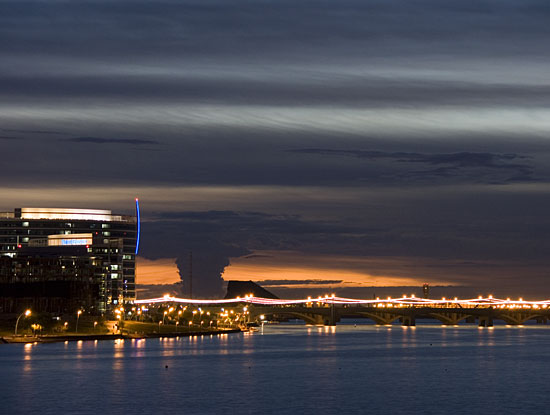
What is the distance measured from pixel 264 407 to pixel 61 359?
71.8 m

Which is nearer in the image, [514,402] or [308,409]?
[308,409]

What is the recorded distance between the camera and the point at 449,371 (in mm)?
170375

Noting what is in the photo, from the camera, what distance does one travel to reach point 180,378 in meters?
151

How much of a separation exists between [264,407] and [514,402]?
28.0 m

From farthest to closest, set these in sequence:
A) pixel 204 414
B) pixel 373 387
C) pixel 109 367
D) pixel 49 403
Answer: pixel 109 367, pixel 373 387, pixel 49 403, pixel 204 414

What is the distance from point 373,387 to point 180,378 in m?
26.1

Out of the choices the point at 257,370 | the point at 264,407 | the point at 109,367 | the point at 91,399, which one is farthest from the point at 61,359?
the point at 264,407

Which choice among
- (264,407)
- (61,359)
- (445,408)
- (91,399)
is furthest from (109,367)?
(445,408)

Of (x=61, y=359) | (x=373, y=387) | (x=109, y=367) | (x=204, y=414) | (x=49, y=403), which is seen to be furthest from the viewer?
(x=61, y=359)

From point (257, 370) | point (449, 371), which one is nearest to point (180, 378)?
point (257, 370)

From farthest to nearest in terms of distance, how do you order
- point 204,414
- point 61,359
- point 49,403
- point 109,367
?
point 61,359 → point 109,367 → point 49,403 → point 204,414

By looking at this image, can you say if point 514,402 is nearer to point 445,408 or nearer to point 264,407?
point 445,408

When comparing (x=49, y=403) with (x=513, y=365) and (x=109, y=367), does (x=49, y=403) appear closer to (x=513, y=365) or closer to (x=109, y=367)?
(x=109, y=367)

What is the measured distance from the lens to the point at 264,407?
119 meters
